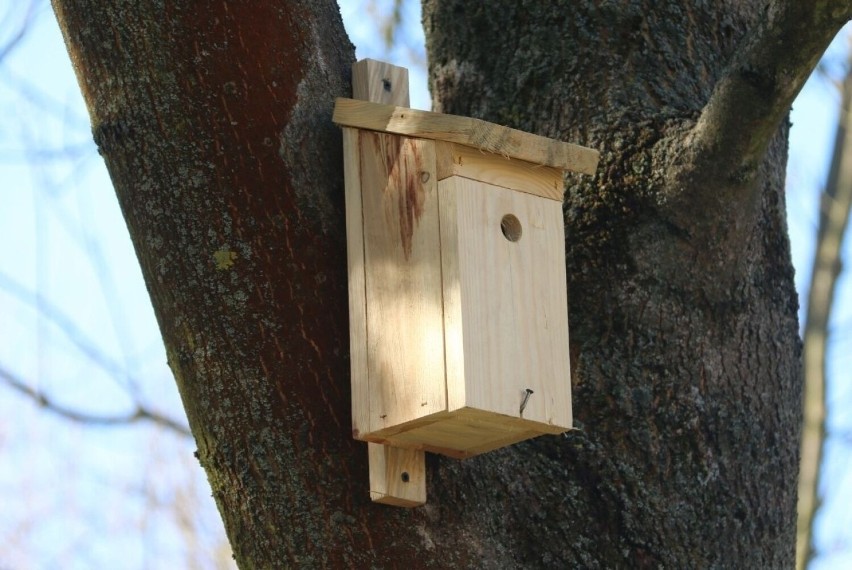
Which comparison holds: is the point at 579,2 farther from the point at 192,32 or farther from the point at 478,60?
the point at 192,32

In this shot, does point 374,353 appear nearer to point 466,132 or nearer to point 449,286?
point 449,286

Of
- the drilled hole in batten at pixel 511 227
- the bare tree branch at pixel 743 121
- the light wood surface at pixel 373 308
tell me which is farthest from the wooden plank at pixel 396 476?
the bare tree branch at pixel 743 121

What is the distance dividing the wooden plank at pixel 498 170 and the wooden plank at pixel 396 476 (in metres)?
0.41

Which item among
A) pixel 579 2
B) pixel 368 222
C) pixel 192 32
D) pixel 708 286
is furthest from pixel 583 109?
pixel 192 32

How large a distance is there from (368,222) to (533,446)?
502 mm

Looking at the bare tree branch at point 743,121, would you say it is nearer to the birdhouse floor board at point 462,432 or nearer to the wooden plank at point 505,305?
the wooden plank at point 505,305

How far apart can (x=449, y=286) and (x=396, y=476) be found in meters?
0.28

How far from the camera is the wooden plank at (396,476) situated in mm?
1742

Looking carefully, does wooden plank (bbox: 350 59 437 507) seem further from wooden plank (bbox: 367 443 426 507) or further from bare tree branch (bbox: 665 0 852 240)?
bare tree branch (bbox: 665 0 852 240)

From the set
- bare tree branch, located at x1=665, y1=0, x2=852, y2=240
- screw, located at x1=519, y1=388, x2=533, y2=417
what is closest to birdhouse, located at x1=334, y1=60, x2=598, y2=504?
screw, located at x1=519, y1=388, x2=533, y2=417

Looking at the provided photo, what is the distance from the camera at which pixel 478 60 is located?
2531 mm

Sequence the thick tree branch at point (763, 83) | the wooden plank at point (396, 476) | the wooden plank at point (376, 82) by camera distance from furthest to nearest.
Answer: the wooden plank at point (376, 82), the thick tree branch at point (763, 83), the wooden plank at point (396, 476)

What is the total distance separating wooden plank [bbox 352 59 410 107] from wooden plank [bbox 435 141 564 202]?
8.0 inches

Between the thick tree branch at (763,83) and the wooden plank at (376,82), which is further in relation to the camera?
the wooden plank at (376,82)
